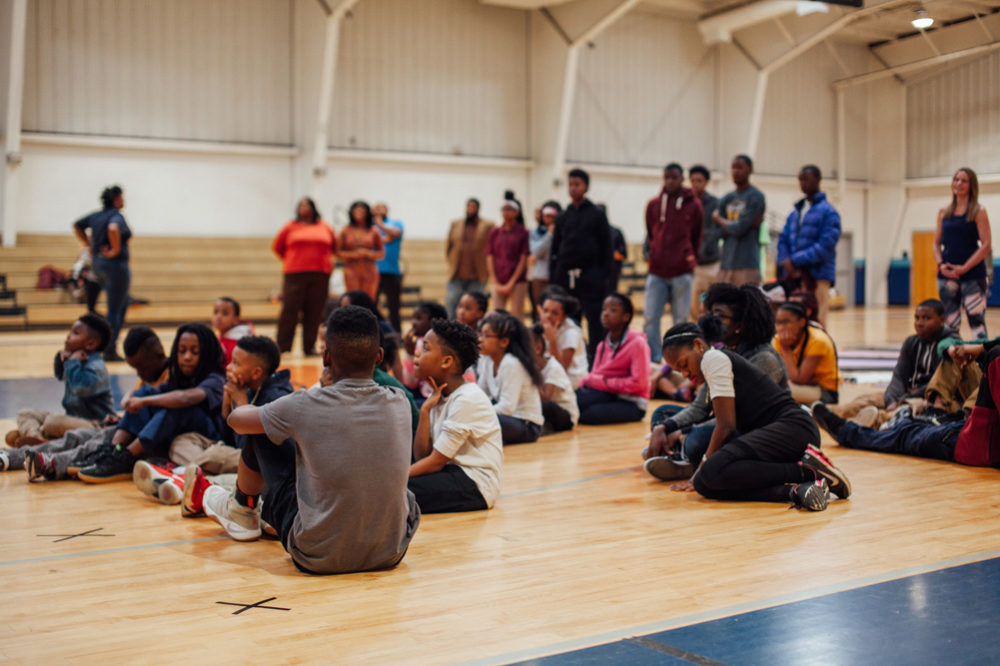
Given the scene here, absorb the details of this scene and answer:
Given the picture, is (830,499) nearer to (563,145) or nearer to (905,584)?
(905,584)

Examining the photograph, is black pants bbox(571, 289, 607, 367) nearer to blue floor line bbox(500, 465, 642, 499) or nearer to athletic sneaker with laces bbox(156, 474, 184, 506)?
blue floor line bbox(500, 465, 642, 499)

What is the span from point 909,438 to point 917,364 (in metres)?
0.75

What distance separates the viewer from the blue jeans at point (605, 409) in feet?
22.5

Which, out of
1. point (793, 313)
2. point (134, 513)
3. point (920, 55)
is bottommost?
point (134, 513)

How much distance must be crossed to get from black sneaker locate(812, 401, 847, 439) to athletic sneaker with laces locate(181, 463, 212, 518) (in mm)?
3282

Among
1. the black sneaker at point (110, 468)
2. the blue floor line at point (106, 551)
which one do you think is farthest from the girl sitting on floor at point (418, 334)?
the blue floor line at point (106, 551)

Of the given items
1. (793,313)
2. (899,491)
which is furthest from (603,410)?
(899,491)

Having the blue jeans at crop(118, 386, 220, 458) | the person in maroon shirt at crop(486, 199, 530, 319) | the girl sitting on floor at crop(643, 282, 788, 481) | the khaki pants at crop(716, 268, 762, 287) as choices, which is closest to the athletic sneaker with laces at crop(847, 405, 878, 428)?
the girl sitting on floor at crop(643, 282, 788, 481)

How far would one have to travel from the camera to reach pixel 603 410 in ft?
22.5

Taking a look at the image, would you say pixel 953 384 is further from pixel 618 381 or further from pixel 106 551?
pixel 106 551

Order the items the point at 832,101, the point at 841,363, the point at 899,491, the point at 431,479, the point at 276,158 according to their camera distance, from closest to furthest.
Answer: the point at 431,479 → the point at 899,491 → the point at 841,363 → the point at 832,101 → the point at 276,158

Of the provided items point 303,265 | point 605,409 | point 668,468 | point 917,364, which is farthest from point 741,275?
point 668,468

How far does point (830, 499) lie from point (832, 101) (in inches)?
508

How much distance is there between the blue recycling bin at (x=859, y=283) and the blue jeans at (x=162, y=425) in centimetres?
2008
